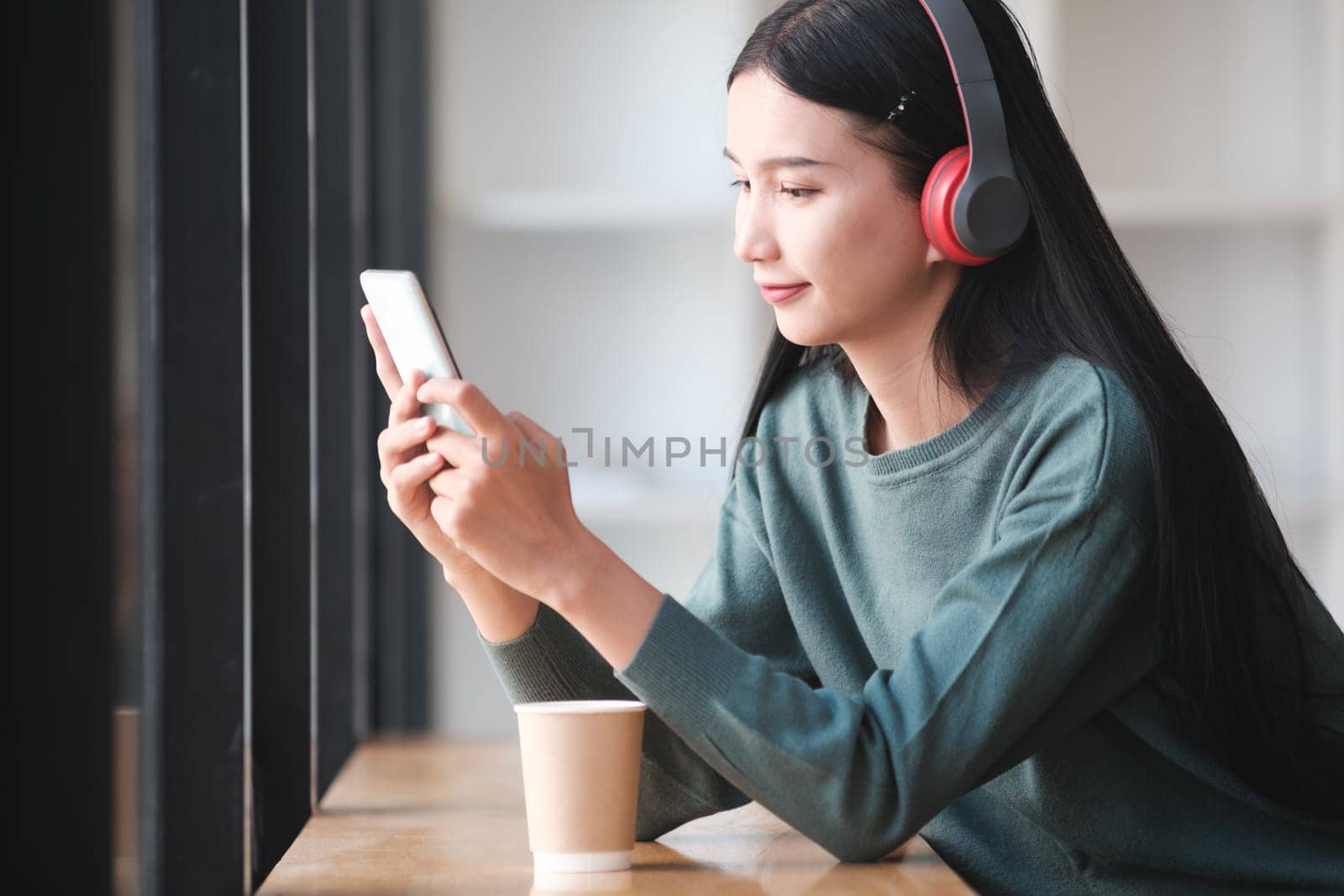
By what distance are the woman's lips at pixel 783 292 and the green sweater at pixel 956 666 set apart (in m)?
0.16

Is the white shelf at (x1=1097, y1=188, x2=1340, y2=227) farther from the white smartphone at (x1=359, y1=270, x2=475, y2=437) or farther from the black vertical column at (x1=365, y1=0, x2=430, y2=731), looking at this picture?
the white smartphone at (x1=359, y1=270, x2=475, y2=437)

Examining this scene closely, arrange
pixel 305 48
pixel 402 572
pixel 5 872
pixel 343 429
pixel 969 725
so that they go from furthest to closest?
pixel 402 572 < pixel 343 429 < pixel 305 48 < pixel 969 725 < pixel 5 872

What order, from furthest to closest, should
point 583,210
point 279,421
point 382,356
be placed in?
point 583,210, point 279,421, point 382,356

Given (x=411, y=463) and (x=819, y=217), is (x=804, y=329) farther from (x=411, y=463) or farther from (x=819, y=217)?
(x=411, y=463)

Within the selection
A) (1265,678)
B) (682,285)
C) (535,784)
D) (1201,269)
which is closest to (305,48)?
(535,784)

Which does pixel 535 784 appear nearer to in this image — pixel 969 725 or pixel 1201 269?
pixel 969 725

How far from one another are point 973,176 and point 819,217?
112 millimetres

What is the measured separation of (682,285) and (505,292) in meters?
0.30

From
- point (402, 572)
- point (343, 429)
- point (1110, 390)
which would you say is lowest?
point (402, 572)

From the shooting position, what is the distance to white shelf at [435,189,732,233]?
2.25m

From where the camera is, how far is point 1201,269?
2430 millimetres

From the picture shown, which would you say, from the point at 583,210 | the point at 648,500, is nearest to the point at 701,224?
the point at 583,210

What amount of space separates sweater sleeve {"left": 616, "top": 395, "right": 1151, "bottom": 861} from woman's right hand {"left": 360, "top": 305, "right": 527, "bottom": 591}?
168 millimetres

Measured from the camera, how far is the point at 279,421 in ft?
4.02
